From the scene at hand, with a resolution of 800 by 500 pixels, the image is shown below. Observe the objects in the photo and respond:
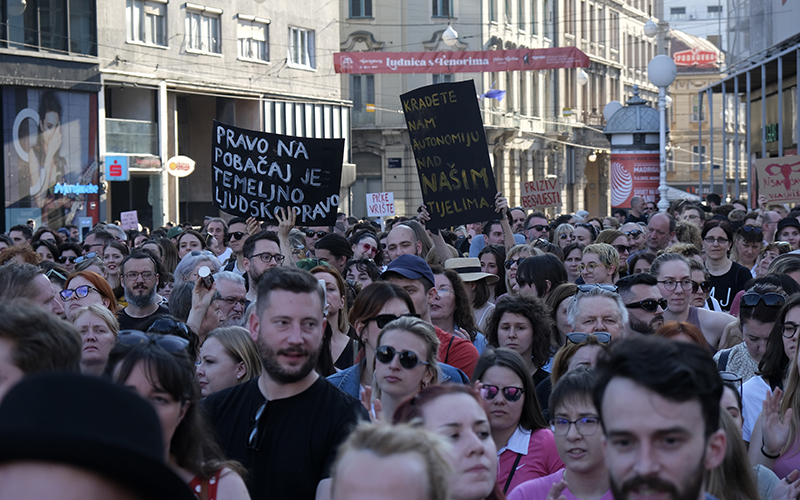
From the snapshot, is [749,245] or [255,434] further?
[749,245]

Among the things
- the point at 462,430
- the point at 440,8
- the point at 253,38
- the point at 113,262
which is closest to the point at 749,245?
the point at 113,262

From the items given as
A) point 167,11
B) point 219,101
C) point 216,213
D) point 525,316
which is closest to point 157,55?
point 167,11

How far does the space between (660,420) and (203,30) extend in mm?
33832

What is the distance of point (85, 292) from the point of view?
6.80 m

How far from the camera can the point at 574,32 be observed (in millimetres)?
62500

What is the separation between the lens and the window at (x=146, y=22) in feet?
103

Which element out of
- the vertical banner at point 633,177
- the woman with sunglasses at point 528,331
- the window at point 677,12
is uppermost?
the window at point 677,12

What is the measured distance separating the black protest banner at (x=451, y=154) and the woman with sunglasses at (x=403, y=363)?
6.16 m

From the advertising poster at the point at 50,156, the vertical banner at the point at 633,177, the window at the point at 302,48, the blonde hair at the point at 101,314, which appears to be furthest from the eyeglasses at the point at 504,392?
the window at the point at 302,48

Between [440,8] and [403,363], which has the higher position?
[440,8]

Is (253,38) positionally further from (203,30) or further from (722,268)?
(722,268)

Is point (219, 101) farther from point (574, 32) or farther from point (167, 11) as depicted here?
point (574, 32)

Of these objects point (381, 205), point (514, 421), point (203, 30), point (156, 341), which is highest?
point (203, 30)

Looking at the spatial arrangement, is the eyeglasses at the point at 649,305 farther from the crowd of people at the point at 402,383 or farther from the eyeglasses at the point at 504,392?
the eyeglasses at the point at 504,392
